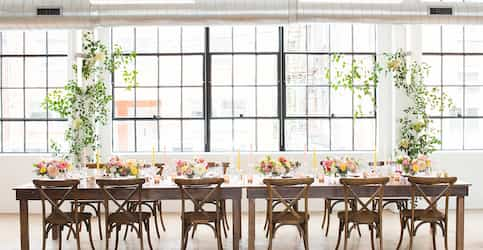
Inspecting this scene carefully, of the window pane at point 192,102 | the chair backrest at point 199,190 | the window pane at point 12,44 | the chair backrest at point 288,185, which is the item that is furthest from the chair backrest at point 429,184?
the window pane at point 12,44

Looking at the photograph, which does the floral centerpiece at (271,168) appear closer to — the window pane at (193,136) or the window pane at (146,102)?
the window pane at (193,136)

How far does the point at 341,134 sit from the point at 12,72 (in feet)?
18.3

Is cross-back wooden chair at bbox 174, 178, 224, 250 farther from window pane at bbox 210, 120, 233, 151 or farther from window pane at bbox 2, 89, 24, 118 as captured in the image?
window pane at bbox 2, 89, 24, 118

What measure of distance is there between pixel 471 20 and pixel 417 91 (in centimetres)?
175

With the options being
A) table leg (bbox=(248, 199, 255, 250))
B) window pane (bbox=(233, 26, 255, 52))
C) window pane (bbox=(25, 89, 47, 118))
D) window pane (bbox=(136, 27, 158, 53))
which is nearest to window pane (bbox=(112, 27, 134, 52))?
window pane (bbox=(136, 27, 158, 53))

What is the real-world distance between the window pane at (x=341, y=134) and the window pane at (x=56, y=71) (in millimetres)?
4548

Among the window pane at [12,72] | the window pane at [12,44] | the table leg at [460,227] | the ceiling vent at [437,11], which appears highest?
the ceiling vent at [437,11]

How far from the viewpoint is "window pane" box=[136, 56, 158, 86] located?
430 inches

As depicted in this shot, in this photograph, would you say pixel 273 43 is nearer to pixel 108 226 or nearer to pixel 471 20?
pixel 471 20

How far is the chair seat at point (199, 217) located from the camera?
726 centimetres

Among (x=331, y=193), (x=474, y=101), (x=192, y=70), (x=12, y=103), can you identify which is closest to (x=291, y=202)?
(x=331, y=193)

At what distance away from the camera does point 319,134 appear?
433 inches

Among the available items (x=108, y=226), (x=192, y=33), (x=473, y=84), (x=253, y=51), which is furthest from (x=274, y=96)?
(x=108, y=226)

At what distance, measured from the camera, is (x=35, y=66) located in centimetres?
1093
